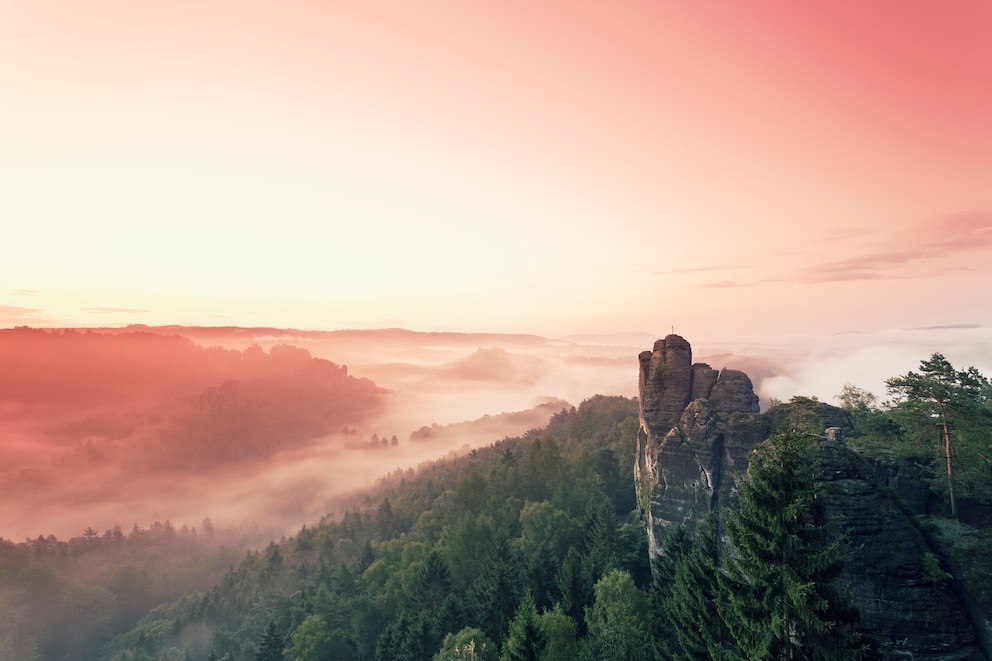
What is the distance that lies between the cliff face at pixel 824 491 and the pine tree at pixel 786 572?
211 cm

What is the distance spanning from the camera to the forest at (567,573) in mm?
18547

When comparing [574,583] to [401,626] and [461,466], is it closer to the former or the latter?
[401,626]

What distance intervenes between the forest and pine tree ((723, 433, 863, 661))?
7cm

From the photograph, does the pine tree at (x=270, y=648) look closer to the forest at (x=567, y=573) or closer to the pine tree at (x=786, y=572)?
the forest at (x=567, y=573)

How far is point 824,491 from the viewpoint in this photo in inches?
874

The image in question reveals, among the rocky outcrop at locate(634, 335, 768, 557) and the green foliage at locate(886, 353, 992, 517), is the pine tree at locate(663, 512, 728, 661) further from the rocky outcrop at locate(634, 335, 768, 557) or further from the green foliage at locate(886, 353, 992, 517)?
the rocky outcrop at locate(634, 335, 768, 557)

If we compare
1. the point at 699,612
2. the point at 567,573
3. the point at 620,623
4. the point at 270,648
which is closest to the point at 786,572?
the point at 699,612

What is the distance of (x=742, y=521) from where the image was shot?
18.8m

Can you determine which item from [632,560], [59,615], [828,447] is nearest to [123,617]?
[59,615]

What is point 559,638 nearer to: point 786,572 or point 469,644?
point 469,644

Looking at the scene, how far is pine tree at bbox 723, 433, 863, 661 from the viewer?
17.3m

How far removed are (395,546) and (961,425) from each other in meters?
85.5

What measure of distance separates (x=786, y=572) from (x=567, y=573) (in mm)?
31828

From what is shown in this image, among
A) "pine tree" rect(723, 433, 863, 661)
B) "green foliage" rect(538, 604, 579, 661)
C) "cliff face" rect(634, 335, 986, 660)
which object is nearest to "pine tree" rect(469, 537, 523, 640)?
"green foliage" rect(538, 604, 579, 661)
